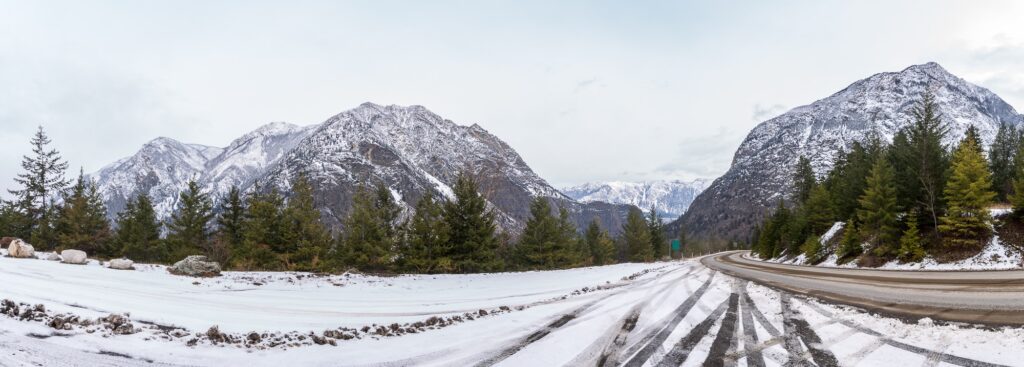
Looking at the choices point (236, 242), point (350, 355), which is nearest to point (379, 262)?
point (236, 242)

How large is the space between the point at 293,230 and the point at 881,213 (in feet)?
147

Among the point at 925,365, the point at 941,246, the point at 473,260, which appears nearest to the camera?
the point at 925,365

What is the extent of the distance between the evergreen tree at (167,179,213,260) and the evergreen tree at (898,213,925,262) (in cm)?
5591

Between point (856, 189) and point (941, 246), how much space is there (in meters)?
14.8

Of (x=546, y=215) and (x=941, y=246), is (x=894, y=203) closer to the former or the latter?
(x=941, y=246)

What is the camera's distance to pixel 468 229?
29359 mm

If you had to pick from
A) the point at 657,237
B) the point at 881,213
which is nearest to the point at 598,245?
the point at 657,237

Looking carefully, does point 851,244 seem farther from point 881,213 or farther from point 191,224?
point 191,224

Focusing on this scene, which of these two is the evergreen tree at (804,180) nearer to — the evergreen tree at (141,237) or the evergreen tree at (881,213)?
the evergreen tree at (881,213)

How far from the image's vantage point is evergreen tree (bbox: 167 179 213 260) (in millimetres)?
38344

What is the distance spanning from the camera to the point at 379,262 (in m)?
30.2

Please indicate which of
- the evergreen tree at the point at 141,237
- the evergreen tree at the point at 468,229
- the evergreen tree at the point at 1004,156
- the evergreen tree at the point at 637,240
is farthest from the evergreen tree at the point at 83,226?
the evergreen tree at the point at 1004,156

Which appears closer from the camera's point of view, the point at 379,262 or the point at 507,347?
the point at 507,347

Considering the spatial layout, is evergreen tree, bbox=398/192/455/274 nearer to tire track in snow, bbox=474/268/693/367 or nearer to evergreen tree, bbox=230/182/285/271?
evergreen tree, bbox=230/182/285/271
